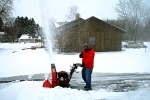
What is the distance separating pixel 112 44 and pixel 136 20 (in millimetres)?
18144

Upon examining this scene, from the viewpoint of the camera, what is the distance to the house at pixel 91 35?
1292 inches

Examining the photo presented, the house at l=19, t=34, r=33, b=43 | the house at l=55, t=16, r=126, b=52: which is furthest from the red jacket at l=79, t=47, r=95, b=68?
the house at l=19, t=34, r=33, b=43

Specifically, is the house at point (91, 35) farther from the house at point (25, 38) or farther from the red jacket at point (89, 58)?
the house at point (25, 38)

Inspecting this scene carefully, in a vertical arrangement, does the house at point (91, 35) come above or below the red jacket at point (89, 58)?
above

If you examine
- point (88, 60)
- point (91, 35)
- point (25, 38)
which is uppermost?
point (25, 38)

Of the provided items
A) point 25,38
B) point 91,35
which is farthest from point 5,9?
point 25,38

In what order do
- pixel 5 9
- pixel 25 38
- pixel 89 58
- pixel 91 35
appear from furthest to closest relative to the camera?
pixel 25 38 → pixel 5 9 → pixel 91 35 → pixel 89 58

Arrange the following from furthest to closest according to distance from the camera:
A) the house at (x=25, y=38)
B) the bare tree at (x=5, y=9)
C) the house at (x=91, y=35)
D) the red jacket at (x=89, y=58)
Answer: the house at (x=25, y=38)
the bare tree at (x=5, y=9)
the house at (x=91, y=35)
the red jacket at (x=89, y=58)

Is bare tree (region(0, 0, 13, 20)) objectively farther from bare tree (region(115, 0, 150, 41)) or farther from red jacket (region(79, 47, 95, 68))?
red jacket (region(79, 47, 95, 68))

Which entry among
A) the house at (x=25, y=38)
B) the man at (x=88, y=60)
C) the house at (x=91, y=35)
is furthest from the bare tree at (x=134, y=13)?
the house at (x=25, y=38)

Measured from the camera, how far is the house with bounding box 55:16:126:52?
32812 millimetres

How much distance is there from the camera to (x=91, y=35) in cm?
3419

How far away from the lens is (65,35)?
32750mm

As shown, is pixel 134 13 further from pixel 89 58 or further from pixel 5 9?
pixel 89 58
